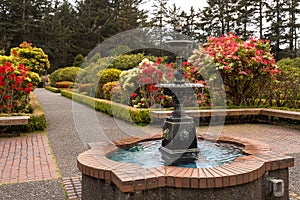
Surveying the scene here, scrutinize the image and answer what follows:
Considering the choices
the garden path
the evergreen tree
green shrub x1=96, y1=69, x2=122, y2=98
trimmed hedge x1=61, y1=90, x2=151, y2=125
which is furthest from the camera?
the evergreen tree

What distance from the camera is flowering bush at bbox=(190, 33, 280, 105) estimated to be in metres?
9.27

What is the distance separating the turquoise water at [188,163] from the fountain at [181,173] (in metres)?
0.03

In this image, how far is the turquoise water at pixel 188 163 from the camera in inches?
132

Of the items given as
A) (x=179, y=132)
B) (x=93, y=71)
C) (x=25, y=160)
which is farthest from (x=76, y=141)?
(x=93, y=71)

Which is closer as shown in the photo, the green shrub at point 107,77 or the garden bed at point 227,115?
the garden bed at point 227,115

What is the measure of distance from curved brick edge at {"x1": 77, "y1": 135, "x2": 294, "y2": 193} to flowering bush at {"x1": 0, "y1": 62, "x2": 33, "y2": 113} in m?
5.62

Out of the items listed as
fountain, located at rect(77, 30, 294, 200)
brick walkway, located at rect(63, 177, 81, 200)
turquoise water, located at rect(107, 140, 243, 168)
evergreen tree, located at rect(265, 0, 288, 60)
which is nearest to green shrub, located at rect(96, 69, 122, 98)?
turquoise water, located at rect(107, 140, 243, 168)

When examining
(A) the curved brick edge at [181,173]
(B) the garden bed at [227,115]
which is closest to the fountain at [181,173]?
(A) the curved brick edge at [181,173]

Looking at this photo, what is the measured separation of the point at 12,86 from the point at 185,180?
22.3 ft

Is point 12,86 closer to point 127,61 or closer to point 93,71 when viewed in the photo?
point 127,61

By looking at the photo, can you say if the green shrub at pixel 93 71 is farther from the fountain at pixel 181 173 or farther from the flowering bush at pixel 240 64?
the fountain at pixel 181 173

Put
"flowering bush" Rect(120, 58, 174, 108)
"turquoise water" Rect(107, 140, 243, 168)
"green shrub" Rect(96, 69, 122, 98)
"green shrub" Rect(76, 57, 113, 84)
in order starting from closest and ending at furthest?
1. "turquoise water" Rect(107, 140, 243, 168)
2. "flowering bush" Rect(120, 58, 174, 108)
3. "green shrub" Rect(96, 69, 122, 98)
4. "green shrub" Rect(76, 57, 113, 84)

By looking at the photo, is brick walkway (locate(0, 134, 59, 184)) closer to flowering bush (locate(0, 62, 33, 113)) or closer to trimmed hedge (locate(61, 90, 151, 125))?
flowering bush (locate(0, 62, 33, 113))

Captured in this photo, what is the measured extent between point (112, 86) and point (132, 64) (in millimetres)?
4315
